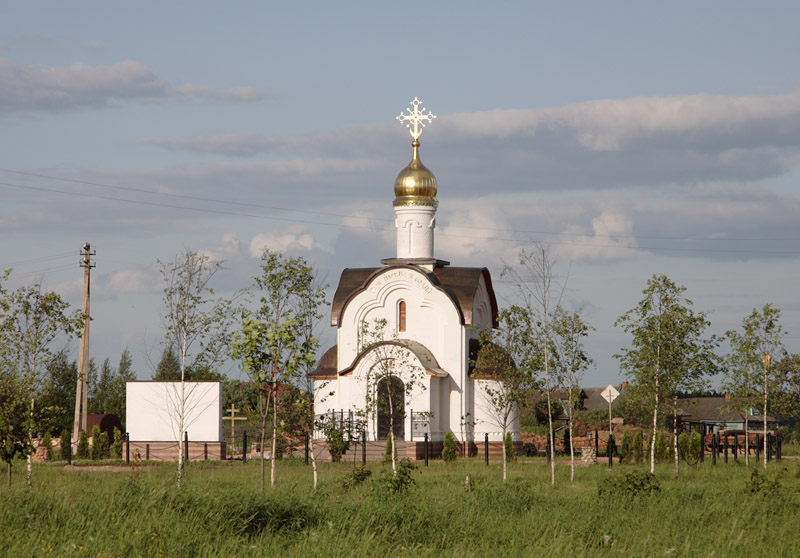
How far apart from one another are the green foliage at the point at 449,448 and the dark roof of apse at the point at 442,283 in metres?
4.10

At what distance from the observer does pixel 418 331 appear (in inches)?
1339

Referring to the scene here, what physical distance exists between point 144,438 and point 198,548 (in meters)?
22.9

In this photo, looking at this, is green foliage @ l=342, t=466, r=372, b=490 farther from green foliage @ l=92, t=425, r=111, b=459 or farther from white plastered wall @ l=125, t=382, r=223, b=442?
green foliage @ l=92, t=425, r=111, b=459

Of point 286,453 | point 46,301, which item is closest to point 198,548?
point 46,301

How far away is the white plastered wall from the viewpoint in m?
31.4

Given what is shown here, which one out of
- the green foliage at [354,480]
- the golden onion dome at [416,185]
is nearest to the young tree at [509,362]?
the green foliage at [354,480]

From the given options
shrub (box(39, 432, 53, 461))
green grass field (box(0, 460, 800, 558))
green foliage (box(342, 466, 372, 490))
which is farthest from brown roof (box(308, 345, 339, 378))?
green grass field (box(0, 460, 800, 558))

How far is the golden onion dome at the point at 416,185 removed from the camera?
35844mm

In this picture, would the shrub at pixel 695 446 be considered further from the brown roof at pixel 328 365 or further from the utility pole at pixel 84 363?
the utility pole at pixel 84 363

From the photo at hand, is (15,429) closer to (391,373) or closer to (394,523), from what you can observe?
(394,523)

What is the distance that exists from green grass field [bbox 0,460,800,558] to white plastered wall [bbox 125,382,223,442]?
16.3 meters

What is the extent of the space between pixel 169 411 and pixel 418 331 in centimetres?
873

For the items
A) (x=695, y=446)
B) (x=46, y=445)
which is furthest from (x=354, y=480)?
(x=46, y=445)

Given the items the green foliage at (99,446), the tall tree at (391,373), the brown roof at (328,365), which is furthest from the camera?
the brown roof at (328,365)
